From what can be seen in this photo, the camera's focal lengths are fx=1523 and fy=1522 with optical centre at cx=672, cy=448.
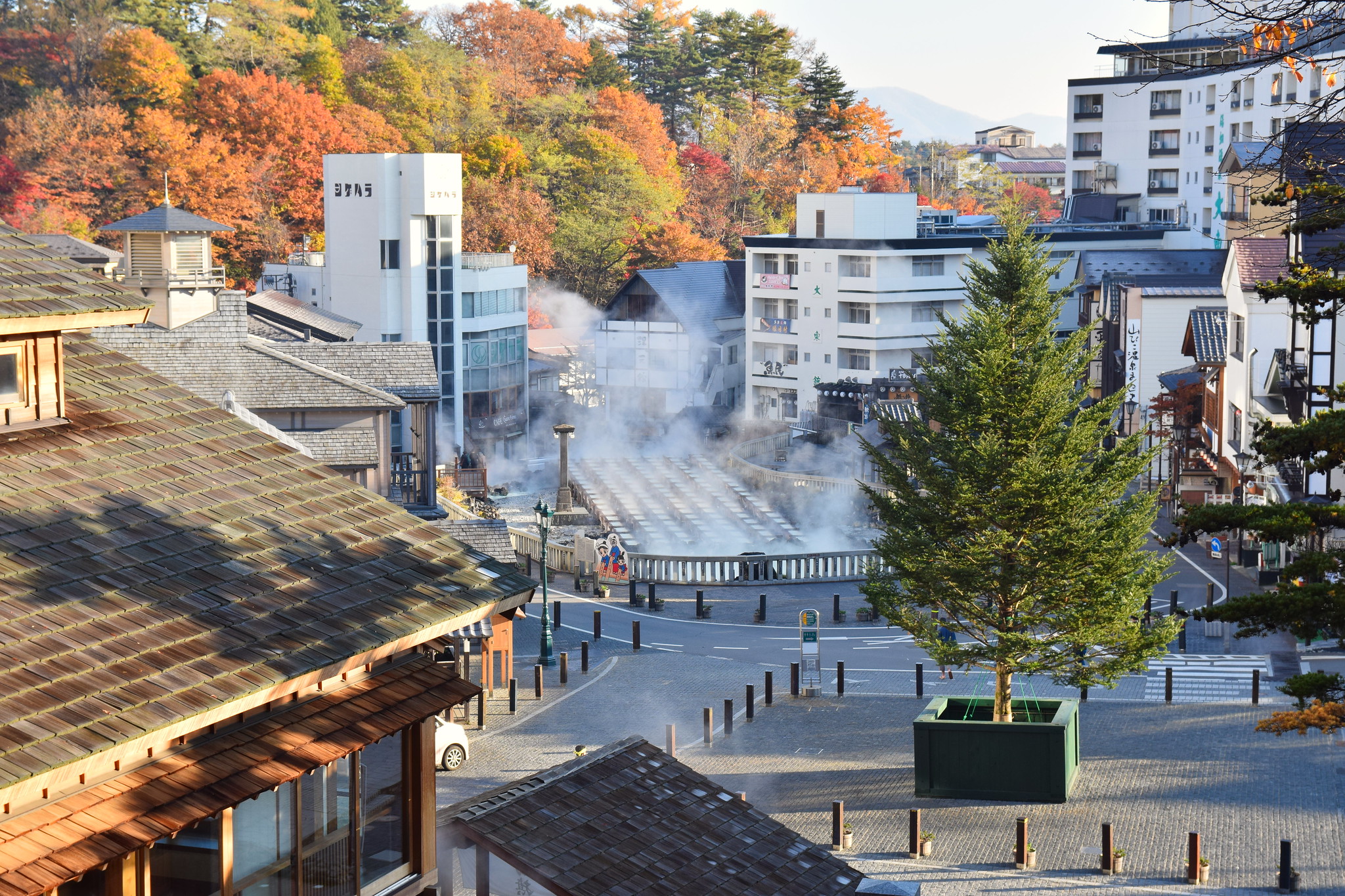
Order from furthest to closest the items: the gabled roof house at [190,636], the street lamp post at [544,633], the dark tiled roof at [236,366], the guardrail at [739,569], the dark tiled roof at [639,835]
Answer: the guardrail at [739,569] → the dark tiled roof at [236,366] → the street lamp post at [544,633] → the dark tiled roof at [639,835] → the gabled roof house at [190,636]

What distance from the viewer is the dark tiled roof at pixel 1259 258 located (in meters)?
39.6

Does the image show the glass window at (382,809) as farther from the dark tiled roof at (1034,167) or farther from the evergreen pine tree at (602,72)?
the dark tiled roof at (1034,167)

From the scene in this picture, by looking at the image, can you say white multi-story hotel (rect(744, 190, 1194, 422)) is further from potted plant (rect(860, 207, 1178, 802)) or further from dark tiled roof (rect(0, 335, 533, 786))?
dark tiled roof (rect(0, 335, 533, 786))

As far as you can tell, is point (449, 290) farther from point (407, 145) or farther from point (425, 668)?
point (425, 668)

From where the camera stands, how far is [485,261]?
208 feet

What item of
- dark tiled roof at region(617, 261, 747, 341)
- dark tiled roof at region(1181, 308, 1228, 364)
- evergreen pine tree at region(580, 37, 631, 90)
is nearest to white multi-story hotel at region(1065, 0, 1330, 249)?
dark tiled roof at region(617, 261, 747, 341)

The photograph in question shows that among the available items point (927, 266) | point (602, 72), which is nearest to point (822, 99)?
point (602, 72)

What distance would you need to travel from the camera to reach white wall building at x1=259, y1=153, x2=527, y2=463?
189 ft

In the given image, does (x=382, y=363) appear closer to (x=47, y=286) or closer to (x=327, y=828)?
(x=47, y=286)

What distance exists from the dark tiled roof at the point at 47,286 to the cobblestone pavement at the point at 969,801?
13116 millimetres

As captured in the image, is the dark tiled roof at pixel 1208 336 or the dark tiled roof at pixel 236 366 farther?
the dark tiled roof at pixel 1208 336

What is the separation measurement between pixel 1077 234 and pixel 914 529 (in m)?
56.7

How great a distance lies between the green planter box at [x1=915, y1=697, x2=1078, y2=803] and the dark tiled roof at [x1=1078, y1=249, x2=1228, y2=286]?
38.9m

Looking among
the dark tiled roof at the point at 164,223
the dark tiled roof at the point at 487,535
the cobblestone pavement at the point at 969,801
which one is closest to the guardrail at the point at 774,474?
the dark tiled roof at the point at 487,535
